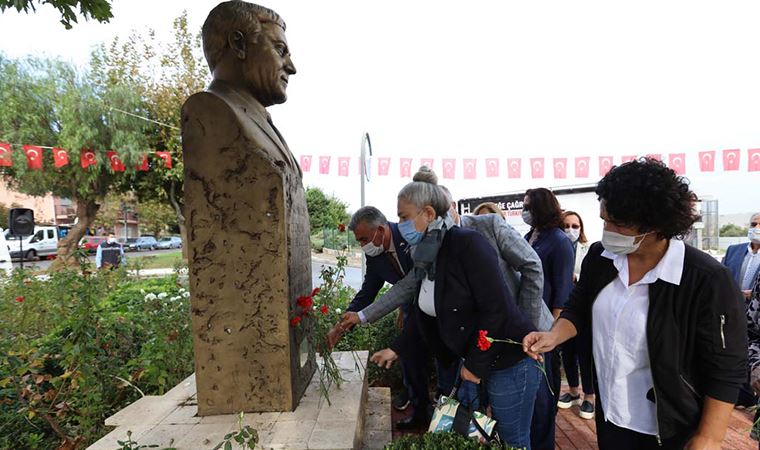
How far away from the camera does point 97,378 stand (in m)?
2.79

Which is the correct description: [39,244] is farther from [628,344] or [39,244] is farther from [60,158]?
[628,344]

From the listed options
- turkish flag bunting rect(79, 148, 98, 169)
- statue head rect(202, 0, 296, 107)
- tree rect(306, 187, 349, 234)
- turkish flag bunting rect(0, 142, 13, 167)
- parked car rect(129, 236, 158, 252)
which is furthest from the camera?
tree rect(306, 187, 349, 234)

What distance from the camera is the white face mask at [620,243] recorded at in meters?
1.55

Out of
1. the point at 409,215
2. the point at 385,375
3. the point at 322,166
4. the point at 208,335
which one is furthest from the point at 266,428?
the point at 322,166

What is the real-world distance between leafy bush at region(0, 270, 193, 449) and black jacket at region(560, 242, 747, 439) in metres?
2.83

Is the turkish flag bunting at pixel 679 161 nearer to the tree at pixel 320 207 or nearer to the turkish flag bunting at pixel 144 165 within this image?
the turkish flag bunting at pixel 144 165

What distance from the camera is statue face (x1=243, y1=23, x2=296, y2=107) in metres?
2.30

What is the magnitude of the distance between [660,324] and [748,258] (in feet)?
11.6

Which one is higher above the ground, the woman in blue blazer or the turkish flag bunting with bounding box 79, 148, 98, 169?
the turkish flag bunting with bounding box 79, 148, 98, 169

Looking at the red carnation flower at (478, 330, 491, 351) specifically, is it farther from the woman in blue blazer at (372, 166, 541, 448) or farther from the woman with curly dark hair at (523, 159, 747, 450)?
the woman with curly dark hair at (523, 159, 747, 450)

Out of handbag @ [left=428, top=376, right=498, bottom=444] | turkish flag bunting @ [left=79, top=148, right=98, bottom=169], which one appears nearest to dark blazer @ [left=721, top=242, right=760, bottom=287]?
handbag @ [left=428, top=376, right=498, bottom=444]

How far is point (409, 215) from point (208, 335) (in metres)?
1.21

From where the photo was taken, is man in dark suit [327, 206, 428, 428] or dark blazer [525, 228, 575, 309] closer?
man in dark suit [327, 206, 428, 428]

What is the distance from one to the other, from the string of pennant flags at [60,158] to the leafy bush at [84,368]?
812 cm
